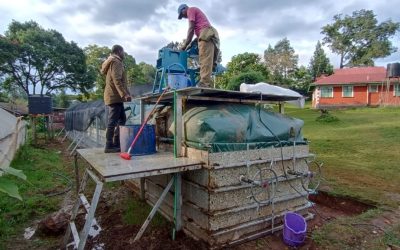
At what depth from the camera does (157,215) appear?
13.1ft

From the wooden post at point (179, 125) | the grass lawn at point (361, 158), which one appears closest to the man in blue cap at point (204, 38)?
the wooden post at point (179, 125)

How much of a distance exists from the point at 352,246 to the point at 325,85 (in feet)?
75.1

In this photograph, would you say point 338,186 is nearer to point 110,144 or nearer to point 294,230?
point 294,230

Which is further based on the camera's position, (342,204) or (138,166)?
(342,204)

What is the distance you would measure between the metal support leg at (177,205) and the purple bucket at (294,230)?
1262 mm

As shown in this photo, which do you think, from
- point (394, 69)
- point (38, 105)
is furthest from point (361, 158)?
point (394, 69)

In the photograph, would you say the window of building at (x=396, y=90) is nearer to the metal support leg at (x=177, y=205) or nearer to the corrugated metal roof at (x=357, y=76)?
the corrugated metal roof at (x=357, y=76)

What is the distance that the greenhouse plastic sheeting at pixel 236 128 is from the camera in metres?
3.16

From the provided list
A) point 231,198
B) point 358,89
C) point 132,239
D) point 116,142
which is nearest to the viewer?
point 231,198

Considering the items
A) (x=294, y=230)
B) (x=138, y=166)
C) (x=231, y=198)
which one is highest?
(x=138, y=166)

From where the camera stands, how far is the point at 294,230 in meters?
3.23

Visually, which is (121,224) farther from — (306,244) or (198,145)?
(306,244)

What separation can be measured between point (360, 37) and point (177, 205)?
38.7 m

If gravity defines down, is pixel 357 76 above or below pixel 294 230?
above
